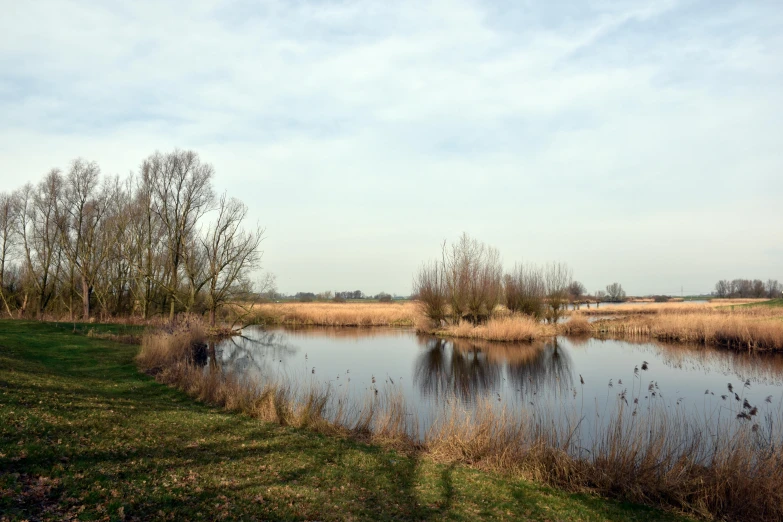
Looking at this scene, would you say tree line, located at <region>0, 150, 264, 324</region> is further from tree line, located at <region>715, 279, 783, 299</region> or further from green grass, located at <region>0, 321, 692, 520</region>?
tree line, located at <region>715, 279, 783, 299</region>

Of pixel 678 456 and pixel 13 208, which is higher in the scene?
pixel 13 208

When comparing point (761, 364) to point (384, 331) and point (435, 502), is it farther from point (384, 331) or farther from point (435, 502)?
point (384, 331)

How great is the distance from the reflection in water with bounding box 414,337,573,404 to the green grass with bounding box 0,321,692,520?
5031 millimetres

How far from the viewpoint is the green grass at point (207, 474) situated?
15.0 feet

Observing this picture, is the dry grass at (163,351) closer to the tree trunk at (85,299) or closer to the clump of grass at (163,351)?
the clump of grass at (163,351)

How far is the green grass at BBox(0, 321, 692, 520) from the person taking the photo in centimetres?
457

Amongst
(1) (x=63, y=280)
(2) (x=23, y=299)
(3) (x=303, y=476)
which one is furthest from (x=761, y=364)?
(2) (x=23, y=299)

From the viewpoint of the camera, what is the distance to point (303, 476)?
5.96 meters

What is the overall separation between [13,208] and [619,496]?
132 feet

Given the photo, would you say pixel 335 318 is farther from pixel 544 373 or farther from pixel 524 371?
pixel 544 373

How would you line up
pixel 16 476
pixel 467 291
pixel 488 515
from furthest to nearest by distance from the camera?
pixel 467 291
pixel 488 515
pixel 16 476

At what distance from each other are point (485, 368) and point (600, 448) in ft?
39.1

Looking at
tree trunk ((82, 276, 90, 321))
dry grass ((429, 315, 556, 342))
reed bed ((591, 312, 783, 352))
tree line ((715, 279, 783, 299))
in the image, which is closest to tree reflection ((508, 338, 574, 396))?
dry grass ((429, 315, 556, 342))

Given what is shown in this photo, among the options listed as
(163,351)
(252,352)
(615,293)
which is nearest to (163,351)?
(163,351)
